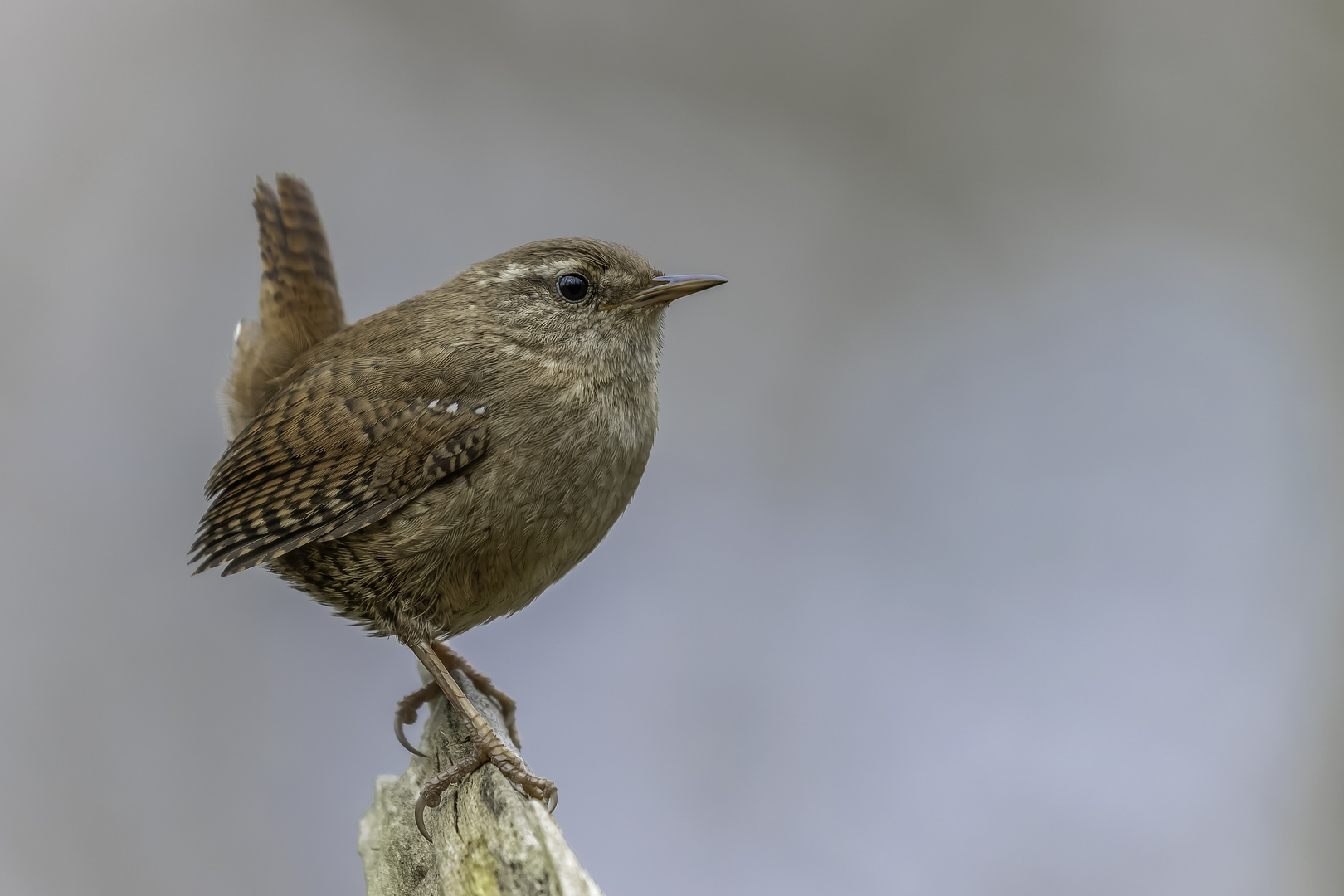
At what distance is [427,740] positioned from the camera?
2311 millimetres

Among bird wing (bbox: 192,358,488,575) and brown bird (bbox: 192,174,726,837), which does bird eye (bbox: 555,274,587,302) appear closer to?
brown bird (bbox: 192,174,726,837)

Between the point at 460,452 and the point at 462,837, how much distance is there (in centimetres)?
74

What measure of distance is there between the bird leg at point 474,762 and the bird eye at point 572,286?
30.6 inches

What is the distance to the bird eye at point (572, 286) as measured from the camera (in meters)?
2.14

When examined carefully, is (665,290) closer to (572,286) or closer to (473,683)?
(572,286)

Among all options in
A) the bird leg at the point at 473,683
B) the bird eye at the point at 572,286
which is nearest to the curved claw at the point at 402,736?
the bird leg at the point at 473,683

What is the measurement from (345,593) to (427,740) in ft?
1.55

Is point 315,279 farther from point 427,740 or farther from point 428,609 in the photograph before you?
point 427,740

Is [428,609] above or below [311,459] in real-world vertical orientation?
below

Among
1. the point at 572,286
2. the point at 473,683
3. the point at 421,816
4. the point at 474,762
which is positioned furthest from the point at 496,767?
the point at 572,286

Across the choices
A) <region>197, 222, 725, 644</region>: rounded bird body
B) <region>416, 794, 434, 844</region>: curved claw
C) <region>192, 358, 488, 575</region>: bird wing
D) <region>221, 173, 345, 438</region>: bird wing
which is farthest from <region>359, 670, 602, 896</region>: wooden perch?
<region>221, 173, 345, 438</region>: bird wing

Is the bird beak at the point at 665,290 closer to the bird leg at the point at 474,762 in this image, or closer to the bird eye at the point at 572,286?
the bird eye at the point at 572,286

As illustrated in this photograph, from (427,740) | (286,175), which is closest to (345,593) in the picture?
(427,740)

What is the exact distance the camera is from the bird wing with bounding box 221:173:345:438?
95.7 inches
